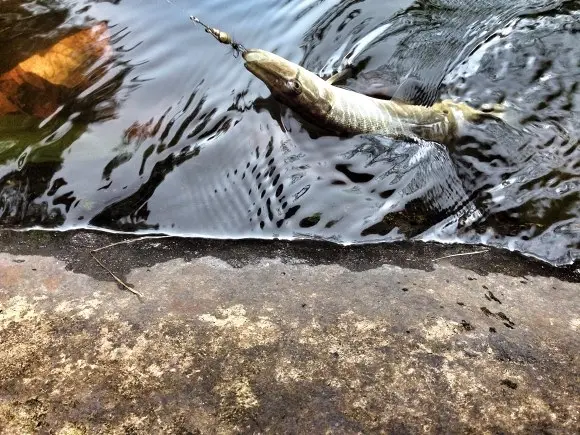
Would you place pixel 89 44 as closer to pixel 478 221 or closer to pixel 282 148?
pixel 282 148

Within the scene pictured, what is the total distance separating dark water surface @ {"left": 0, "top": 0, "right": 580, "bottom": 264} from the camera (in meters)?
3.84

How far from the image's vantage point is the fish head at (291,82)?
4.00 metres

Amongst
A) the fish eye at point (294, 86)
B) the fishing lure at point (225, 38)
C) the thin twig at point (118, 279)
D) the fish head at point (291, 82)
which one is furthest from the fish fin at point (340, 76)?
the thin twig at point (118, 279)

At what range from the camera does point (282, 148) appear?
440cm

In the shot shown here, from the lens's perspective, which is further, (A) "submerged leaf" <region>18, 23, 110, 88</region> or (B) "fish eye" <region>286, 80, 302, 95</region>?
(A) "submerged leaf" <region>18, 23, 110, 88</region>

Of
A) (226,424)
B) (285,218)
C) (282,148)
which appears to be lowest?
(226,424)

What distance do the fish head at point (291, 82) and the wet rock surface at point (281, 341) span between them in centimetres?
128

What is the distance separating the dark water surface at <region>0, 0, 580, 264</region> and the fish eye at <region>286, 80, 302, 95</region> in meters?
0.47

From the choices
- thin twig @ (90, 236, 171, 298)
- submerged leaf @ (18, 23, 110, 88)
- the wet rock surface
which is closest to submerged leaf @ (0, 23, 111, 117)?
submerged leaf @ (18, 23, 110, 88)

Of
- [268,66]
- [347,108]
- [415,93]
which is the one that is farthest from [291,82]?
[415,93]

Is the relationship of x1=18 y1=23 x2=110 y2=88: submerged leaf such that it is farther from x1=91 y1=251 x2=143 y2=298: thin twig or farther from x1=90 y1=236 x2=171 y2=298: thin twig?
x1=91 y1=251 x2=143 y2=298: thin twig

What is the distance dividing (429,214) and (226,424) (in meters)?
2.26

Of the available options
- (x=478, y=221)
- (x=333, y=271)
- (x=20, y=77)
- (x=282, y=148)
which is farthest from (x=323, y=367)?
(x=20, y=77)

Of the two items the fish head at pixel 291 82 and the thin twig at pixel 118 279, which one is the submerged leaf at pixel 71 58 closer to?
the fish head at pixel 291 82
